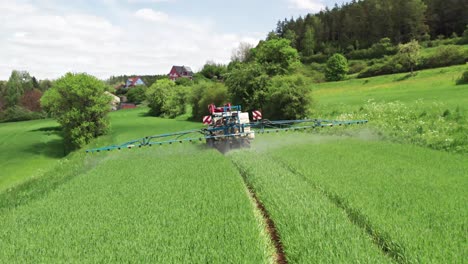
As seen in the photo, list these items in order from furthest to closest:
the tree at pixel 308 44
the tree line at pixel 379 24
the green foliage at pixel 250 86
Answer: the tree at pixel 308 44 → the tree line at pixel 379 24 → the green foliage at pixel 250 86

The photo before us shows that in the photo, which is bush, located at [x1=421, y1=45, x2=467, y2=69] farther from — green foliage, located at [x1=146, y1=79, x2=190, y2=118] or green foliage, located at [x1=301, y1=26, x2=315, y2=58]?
green foliage, located at [x1=301, y1=26, x2=315, y2=58]

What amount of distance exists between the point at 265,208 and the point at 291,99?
69.7 feet

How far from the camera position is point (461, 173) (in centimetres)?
896

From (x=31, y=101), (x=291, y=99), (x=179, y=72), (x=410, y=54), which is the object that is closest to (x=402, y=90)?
(x=291, y=99)

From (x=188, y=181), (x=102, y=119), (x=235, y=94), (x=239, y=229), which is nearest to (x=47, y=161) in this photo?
(x=102, y=119)

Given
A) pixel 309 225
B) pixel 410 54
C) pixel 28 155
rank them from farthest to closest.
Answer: pixel 410 54
pixel 28 155
pixel 309 225

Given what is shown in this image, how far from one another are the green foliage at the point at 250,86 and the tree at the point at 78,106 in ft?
45.5

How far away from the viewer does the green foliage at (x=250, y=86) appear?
3384cm

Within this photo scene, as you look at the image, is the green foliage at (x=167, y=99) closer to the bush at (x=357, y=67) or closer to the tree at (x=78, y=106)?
the tree at (x=78, y=106)

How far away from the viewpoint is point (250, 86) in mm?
34375

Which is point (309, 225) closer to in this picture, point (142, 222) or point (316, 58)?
point (142, 222)

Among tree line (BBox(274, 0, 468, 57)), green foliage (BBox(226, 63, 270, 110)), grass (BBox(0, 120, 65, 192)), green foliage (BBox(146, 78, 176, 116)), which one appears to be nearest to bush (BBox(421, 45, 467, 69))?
tree line (BBox(274, 0, 468, 57))

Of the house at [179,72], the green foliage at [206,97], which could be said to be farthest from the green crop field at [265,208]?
the house at [179,72]

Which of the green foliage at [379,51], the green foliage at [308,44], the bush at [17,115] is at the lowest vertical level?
the bush at [17,115]
